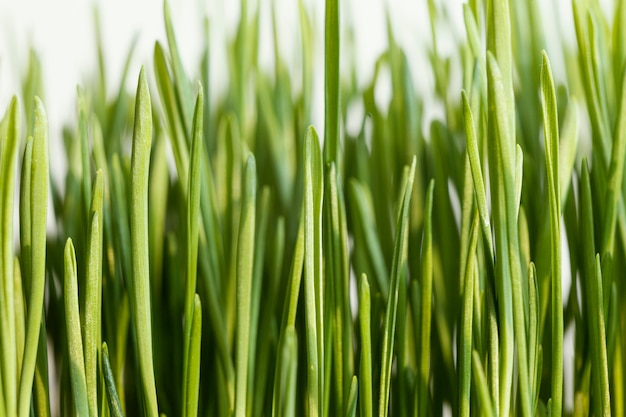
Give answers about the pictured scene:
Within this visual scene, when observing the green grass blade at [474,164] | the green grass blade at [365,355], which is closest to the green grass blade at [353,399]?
the green grass blade at [365,355]

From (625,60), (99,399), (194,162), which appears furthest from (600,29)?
(99,399)

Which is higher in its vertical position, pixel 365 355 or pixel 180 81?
pixel 180 81

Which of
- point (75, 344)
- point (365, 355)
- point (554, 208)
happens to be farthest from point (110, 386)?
point (554, 208)

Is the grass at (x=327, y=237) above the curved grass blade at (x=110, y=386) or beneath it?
above

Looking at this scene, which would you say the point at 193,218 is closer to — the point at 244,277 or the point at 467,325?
the point at 244,277

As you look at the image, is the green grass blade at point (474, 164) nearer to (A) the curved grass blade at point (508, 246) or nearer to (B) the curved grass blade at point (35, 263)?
(A) the curved grass blade at point (508, 246)
